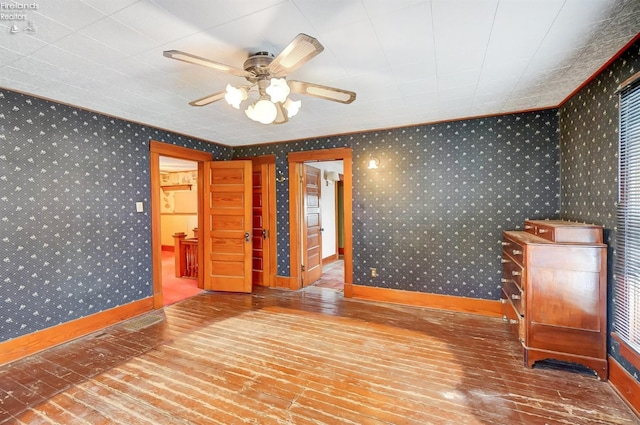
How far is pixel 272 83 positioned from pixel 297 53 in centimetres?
27

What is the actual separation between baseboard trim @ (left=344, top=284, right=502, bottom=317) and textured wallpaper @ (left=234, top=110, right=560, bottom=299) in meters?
0.08

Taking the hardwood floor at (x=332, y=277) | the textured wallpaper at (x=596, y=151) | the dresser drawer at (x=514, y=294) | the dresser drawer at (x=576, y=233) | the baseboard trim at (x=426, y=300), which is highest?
the textured wallpaper at (x=596, y=151)

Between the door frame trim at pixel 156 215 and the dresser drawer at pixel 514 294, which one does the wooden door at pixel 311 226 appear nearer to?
the door frame trim at pixel 156 215

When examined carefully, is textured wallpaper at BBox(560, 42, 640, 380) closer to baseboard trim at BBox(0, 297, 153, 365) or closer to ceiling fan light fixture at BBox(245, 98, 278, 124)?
ceiling fan light fixture at BBox(245, 98, 278, 124)

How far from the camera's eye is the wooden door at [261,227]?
16.2ft

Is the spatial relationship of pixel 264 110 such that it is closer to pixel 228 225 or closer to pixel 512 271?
pixel 512 271

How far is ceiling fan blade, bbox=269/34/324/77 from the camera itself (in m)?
1.39

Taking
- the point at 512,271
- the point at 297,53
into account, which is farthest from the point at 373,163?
the point at 297,53

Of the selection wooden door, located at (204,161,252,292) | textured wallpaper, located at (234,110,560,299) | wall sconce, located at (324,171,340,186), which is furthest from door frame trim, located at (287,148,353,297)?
wall sconce, located at (324,171,340,186)

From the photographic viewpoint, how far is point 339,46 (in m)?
1.95

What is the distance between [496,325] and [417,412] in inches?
77.2

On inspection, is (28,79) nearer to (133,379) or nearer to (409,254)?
(133,379)

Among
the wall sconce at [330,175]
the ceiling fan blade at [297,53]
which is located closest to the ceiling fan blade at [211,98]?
the ceiling fan blade at [297,53]

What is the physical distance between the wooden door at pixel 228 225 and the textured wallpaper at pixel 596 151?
162 inches
